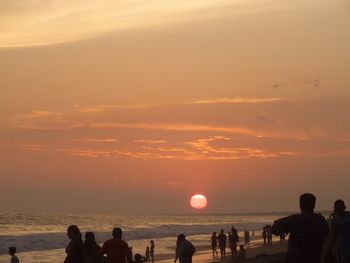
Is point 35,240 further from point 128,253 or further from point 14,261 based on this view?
point 128,253

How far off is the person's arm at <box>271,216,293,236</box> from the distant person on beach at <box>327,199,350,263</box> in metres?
3.32

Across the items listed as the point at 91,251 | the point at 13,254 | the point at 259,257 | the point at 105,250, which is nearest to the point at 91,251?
the point at 91,251

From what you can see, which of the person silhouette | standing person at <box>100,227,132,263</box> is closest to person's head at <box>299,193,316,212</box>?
standing person at <box>100,227,132,263</box>

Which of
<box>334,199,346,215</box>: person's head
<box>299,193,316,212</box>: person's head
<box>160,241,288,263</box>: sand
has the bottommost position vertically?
<box>160,241,288,263</box>: sand

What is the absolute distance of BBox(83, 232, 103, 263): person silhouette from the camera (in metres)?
11.7

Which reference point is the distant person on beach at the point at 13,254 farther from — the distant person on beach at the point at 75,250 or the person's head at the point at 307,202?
the person's head at the point at 307,202

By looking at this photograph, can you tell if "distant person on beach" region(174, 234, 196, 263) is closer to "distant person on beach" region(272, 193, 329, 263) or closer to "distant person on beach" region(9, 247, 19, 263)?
"distant person on beach" region(9, 247, 19, 263)

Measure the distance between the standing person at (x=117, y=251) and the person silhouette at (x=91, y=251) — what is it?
0.24m

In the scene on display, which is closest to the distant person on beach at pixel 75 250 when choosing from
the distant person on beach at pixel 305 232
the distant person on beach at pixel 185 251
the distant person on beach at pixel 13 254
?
the distant person on beach at pixel 305 232

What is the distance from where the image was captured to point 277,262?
2364cm

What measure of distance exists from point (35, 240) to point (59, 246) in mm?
8216

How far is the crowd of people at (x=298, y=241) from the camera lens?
7.06 meters

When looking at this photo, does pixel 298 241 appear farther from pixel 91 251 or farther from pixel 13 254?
pixel 13 254

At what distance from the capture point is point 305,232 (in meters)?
7.12
